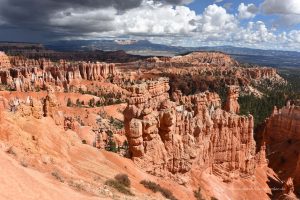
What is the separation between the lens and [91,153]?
23203 mm

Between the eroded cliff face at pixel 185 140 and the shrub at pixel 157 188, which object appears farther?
the eroded cliff face at pixel 185 140

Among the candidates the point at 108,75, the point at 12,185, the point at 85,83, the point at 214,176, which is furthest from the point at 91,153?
the point at 108,75

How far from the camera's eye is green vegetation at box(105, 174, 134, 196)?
63.1 feet

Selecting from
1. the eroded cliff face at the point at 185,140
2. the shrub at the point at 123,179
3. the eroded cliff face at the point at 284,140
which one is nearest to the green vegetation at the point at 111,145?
the eroded cliff face at the point at 185,140

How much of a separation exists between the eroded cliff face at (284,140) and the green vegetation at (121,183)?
2720cm

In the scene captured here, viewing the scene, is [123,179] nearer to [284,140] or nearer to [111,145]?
[111,145]

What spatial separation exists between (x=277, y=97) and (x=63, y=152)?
Answer: 88.0 meters

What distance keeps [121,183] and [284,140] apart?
128 ft

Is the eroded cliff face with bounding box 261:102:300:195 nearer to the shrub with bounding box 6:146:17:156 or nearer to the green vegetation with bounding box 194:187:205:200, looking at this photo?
the green vegetation with bounding box 194:187:205:200

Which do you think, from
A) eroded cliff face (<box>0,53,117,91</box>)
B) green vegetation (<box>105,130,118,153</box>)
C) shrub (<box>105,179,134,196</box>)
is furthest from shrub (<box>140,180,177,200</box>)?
eroded cliff face (<box>0,53,117,91</box>)

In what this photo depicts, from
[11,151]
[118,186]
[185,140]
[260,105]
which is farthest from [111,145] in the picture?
[260,105]

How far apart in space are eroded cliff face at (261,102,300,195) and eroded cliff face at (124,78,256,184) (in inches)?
415

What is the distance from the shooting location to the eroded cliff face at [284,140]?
45625mm

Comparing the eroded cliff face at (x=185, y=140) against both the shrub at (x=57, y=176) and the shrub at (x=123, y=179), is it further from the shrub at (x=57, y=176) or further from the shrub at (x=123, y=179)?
the shrub at (x=57, y=176)
